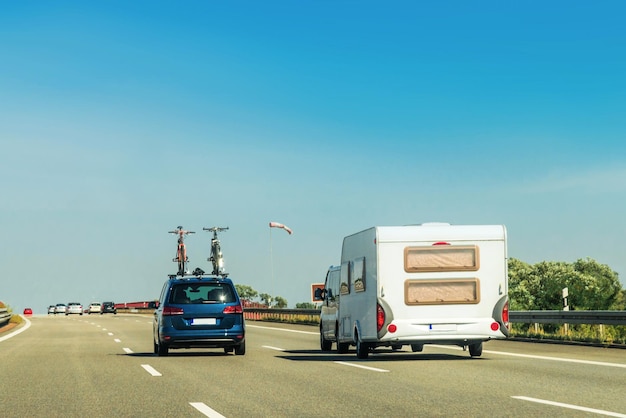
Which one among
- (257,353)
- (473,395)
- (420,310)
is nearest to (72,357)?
(257,353)

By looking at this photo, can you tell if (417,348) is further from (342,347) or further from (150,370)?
(150,370)

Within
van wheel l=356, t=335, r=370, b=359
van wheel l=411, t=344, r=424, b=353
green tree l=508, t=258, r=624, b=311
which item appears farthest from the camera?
green tree l=508, t=258, r=624, b=311

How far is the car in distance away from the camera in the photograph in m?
19.5

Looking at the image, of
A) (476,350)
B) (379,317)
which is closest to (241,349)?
(379,317)

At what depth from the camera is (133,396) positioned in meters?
11.7

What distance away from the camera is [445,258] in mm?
17969

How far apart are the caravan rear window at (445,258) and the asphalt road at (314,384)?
173 centimetres

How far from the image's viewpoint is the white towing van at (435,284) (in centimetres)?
1766

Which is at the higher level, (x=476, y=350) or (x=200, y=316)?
(x=200, y=316)

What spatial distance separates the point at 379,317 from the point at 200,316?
4.03 metres

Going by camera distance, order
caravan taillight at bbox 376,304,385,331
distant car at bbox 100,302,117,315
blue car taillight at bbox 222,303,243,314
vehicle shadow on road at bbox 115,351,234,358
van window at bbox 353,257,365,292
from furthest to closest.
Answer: distant car at bbox 100,302,117,315 → vehicle shadow on road at bbox 115,351,234,358 → blue car taillight at bbox 222,303,243,314 → van window at bbox 353,257,365,292 → caravan taillight at bbox 376,304,385,331

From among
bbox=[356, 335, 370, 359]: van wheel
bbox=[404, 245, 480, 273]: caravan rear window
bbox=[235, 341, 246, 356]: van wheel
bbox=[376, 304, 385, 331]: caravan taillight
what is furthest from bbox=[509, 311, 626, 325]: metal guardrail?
bbox=[235, 341, 246, 356]: van wheel

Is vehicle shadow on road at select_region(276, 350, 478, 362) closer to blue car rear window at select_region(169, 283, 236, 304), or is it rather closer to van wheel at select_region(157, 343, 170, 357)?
blue car rear window at select_region(169, 283, 236, 304)

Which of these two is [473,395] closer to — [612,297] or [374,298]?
[374,298]
